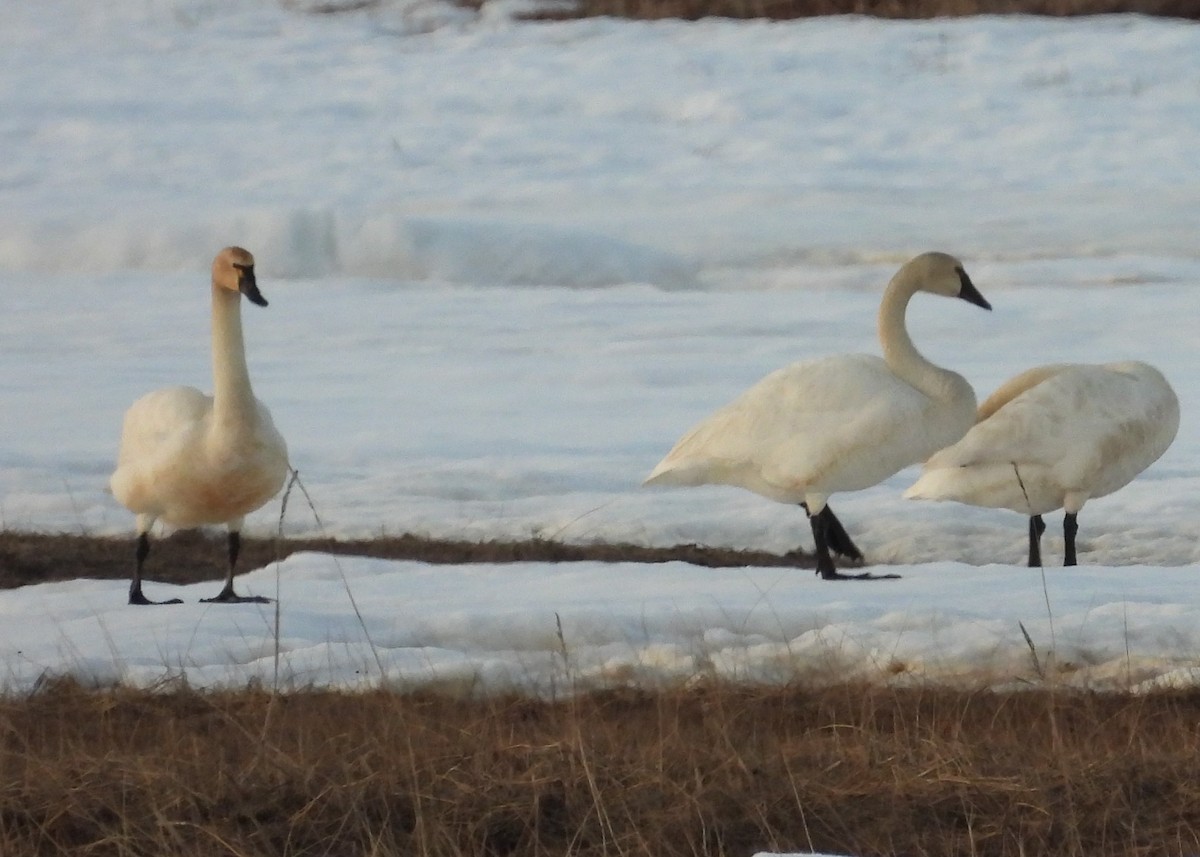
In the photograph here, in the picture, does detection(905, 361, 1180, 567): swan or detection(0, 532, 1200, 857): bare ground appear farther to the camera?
detection(905, 361, 1180, 567): swan

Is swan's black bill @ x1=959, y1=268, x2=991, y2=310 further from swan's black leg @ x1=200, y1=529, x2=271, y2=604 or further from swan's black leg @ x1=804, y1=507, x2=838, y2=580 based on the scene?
swan's black leg @ x1=200, y1=529, x2=271, y2=604

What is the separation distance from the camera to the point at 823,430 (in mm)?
7617

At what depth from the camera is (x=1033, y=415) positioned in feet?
26.8

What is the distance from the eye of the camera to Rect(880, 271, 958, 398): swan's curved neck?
785 centimetres

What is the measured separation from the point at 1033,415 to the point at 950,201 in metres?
A: 13.2

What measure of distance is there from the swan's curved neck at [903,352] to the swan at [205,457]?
251 cm

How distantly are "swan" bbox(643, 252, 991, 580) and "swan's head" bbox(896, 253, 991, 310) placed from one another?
0.77 metres

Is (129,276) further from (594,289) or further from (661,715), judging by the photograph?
(661,715)

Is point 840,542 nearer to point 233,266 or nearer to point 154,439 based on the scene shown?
point 233,266

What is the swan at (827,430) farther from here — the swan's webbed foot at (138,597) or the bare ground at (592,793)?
the bare ground at (592,793)

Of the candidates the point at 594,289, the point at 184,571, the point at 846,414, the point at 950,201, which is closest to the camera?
the point at 846,414

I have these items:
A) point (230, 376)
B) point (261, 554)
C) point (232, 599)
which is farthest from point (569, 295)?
point (232, 599)

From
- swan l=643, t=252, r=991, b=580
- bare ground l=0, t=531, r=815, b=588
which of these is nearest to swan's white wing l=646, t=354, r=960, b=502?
swan l=643, t=252, r=991, b=580

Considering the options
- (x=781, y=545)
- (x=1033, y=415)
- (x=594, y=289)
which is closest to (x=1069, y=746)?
(x=1033, y=415)
